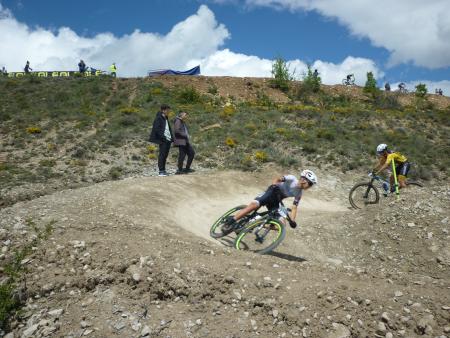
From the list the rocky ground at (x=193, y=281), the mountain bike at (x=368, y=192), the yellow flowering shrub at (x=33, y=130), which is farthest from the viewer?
the yellow flowering shrub at (x=33, y=130)

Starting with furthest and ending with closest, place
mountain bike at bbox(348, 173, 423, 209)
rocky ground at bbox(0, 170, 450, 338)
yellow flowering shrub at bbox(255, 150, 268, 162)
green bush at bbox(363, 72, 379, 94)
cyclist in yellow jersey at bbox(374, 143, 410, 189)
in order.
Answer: green bush at bbox(363, 72, 379, 94) → yellow flowering shrub at bbox(255, 150, 268, 162) → mountain bike at bbox(348, 173, 423, 209) → cyclist in yellow jersey at bbox(374, 143, 410, 189) → rocky ground at bbox(0, 170, 450, 338)

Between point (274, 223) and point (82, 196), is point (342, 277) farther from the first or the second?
point (82, 196)

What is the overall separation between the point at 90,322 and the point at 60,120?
21.6 meters

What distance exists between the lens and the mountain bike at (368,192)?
13062 millimetres

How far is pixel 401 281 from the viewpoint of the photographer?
6445mm

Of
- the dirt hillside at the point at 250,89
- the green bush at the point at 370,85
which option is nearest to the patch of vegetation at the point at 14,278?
the dirt hillside at the point at 250,89

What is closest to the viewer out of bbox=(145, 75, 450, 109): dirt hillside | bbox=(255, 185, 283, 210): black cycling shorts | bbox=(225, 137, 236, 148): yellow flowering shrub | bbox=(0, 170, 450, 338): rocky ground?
bbox=(0, 170, 450, 338): rocky ground

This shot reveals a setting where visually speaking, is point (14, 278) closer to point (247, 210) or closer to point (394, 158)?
point (247, 210)

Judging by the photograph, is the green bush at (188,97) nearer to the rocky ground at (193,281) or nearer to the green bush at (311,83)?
the green bush at (311,83)

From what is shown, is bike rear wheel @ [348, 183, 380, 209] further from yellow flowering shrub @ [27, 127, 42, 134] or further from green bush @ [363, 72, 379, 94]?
green bush @ [363, 72, 379, 94]

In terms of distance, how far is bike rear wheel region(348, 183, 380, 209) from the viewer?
13.3 metres

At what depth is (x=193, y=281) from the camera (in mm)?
6199

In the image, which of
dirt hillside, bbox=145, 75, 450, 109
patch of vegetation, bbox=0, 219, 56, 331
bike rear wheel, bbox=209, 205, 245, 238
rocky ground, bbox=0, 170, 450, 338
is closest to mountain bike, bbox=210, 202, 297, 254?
bike rear wheel, bbox=209, 205, 245, 238

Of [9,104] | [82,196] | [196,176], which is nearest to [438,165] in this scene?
[196,176]
